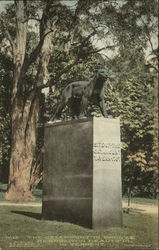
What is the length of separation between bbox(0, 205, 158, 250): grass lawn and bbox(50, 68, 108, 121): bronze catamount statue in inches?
107

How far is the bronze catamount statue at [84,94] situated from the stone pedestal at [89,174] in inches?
23.0

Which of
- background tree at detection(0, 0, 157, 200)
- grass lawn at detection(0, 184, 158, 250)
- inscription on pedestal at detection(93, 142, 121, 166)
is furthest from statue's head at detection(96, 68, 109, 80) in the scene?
background tree at detection(0, 0, 157, 200)

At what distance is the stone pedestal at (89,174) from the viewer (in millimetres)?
9672

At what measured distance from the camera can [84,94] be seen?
35.8 ft

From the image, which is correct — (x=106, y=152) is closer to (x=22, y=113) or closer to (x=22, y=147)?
(x=22, y=147)

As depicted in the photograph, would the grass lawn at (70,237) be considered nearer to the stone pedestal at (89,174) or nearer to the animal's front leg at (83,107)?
the stone pedestal at (89,174)

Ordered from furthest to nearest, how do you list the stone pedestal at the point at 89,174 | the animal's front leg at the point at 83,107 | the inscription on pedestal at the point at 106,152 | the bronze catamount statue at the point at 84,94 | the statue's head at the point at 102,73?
the animal's front leg at the point at 83,107, the bronze catamount statue at the point at 84,94, the statue's head at the point at 102,73, the inscription on pedestal at the point at 106,152, the stone pedestal at the point at 89,174

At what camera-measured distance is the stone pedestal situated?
967 centimetres

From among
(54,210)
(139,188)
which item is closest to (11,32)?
(139,188)

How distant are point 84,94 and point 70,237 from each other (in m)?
3.81

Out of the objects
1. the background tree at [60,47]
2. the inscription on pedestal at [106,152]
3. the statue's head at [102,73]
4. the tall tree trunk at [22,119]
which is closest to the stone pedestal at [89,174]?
the inscription on pedestal at [106,152]

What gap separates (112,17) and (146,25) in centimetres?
179

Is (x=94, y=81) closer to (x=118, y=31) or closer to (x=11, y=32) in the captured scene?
(x=118, y=31)

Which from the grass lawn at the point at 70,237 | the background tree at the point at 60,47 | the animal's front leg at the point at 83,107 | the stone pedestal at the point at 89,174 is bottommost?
the grass lawn at the point at 70,237
